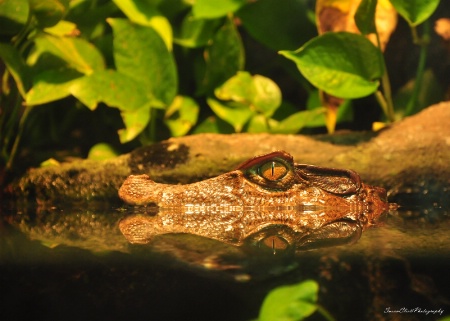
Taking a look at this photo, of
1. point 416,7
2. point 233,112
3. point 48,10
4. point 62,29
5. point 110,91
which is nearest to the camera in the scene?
point 416,7

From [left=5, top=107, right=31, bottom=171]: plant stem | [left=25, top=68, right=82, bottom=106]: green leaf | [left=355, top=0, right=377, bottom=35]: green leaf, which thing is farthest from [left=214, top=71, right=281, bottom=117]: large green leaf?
[left=5, top=107, right=31, bottom=171]: plant stem

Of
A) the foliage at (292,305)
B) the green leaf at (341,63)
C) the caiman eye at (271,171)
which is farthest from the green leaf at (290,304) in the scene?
the green leaf at (341,63)

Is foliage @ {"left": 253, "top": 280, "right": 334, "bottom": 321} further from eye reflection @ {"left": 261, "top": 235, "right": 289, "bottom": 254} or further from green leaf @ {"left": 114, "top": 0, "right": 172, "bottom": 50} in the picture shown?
green leaf @ {"left": 114, "top": 0, "right": 172, "bottom": 50}

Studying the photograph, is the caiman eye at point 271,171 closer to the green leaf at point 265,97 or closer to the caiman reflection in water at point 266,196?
the caiman reflection in water at point 266,196

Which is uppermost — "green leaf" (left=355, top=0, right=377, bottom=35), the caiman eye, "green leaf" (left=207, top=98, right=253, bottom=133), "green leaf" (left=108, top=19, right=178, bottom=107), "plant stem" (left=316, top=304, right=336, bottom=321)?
"green leaf" (left=355, top=0, right=377, bottom=35)

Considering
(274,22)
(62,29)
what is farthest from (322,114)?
(62,29)

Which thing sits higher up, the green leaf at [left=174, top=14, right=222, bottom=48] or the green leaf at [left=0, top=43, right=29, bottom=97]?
the green leaf at [left=174, top=14, right=222, bottom=48]

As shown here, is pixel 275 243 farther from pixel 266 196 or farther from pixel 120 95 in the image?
pixel 120 95
